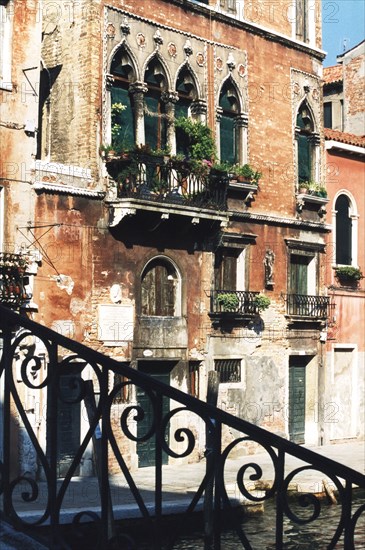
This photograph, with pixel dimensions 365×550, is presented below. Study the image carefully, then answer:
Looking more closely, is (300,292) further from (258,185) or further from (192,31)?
(192,31)

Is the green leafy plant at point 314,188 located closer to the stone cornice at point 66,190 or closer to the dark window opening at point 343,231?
the dark window opening at point 343,231

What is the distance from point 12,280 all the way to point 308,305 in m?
A: 7.97

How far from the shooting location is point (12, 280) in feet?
51.2

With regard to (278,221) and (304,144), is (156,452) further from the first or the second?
(304,144)

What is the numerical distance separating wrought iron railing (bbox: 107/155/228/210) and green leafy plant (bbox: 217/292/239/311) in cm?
164

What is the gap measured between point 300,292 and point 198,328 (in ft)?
11.4

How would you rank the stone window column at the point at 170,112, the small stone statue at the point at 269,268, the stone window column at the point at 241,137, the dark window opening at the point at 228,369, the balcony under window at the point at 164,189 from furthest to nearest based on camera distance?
1. the small stone statue at the point at 269,268
2. the stone window column at the point at 241,137
3. the dark window opening at the point at 228,369
4. the stone window column at the point at 170,112
5. the balcony under window at the point at 164,189

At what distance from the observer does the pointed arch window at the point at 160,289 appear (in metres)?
18.4

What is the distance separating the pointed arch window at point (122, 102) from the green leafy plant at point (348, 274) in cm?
660

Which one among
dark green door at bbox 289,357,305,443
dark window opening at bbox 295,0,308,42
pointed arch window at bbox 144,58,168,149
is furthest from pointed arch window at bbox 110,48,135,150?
dark green door at bbox 289,357,305,443

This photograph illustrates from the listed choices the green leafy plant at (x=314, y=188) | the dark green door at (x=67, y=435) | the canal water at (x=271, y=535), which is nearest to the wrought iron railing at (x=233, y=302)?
the green leafy plant at (x=314, y=188)

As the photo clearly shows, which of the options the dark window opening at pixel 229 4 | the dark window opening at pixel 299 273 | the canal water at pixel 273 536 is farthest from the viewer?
the dark window opening at pixel 299 273

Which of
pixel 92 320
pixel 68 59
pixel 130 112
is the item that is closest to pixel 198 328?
pixel 92 320

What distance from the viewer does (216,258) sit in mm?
19938
